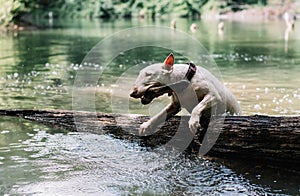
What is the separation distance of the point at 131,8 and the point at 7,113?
6218 centimetres

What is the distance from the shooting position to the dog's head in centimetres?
566

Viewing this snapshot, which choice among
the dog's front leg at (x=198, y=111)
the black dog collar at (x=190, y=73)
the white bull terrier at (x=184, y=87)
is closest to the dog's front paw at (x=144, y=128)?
the white bull terrier at (x=184, y=87)

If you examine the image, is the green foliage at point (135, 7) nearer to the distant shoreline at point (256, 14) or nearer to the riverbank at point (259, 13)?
the riverbank at point (259, 13)

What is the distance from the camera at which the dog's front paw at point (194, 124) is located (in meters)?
5.64

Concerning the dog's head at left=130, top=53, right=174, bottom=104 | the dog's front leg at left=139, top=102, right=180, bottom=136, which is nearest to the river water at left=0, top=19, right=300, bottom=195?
the dog's front leg at left=139, top=102, right=180, bottom=136

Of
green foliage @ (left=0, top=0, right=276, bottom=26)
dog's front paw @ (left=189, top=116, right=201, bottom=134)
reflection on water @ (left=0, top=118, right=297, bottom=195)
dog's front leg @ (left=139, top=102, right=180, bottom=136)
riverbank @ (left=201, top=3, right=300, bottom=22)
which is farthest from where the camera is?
green foliage @ (left=0, top=0, right=276, bottom=26)

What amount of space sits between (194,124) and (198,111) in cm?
16

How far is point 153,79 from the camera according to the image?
5656 mm

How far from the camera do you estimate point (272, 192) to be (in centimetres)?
502

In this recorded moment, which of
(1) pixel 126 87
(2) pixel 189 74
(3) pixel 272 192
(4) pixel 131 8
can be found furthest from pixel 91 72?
(4) pixel 131 8

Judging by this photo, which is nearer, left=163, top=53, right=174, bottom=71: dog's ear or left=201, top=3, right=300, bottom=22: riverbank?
left=163, top=53, right=174, bottom=71: dog's ear

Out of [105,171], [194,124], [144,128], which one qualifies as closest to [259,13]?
[144,128]

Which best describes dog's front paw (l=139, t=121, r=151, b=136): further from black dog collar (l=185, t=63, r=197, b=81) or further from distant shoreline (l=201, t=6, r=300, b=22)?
distant shoreline (l=201, t=6, r=300, b=22)

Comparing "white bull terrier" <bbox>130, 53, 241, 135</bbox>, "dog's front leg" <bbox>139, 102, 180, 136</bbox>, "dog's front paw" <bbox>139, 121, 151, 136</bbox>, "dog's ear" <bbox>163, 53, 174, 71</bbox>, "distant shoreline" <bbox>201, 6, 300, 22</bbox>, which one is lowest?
"distant shoreline" <bbox>201, 6, 300, 22</bbox>
